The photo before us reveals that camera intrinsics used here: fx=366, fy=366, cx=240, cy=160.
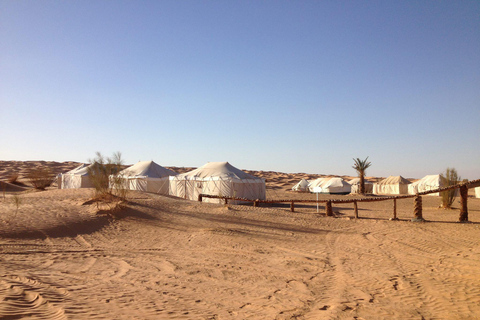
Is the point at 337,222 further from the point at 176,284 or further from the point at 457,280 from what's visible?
the point at 176,284

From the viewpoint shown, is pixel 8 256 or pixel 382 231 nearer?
pixel 8 256

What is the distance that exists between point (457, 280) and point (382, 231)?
6.99 m

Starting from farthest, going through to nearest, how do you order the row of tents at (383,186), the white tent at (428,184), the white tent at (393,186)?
the white tent at (393,186) → the row of tents at (383,186) → the white tent at (428,184)

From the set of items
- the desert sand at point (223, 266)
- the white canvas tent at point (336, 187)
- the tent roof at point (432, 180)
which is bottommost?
the desert sand at point (223, 266)

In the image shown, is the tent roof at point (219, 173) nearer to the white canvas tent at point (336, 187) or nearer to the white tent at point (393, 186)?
the white canvas tent at point (336, 187)

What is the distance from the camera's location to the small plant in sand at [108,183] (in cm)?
1516

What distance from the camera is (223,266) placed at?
8031mm

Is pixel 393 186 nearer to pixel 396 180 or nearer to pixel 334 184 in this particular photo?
pixel 396 180

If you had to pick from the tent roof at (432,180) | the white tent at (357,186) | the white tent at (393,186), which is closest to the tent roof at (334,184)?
the white tent at (357,186)

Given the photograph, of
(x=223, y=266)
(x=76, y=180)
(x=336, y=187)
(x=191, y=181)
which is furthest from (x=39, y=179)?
(x=336, y=187)

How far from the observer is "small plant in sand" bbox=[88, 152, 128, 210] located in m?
15.2

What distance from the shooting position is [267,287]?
632 centimetres

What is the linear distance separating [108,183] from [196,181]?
1007 cm

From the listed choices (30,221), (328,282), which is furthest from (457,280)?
(30,221)
